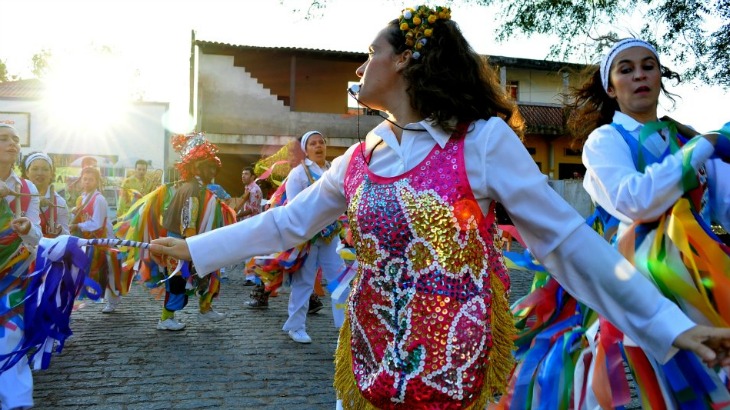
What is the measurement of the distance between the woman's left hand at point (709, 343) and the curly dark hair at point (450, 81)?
33.7 inches

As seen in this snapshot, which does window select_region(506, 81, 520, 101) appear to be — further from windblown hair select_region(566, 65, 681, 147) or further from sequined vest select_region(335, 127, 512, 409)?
sequined vest select_region(335, 127, 512, 409)

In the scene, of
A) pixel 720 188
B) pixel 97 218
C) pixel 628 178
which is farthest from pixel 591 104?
pixel 97 218

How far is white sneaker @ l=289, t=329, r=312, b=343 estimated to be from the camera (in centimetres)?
618

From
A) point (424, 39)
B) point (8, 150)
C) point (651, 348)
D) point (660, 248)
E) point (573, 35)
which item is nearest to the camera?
point (651, 348)

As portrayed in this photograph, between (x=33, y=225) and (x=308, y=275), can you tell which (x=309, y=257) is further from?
(x=33, y=225)

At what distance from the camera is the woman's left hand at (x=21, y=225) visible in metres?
4.45

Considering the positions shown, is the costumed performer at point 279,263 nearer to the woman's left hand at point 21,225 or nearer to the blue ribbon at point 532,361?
the woman's left hand at point 21,225

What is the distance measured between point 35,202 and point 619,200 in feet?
15.1

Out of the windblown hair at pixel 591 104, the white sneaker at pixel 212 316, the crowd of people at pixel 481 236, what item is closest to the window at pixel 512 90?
the crowd of people at pixel 481 236

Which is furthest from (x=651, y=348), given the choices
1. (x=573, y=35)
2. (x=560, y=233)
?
(x=573, y=35)

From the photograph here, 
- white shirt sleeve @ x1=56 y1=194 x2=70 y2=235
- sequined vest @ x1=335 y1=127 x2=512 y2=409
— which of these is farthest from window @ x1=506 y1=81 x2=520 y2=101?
white shirt sleeve @ x1=56 y1=194 x2=70 y2=235

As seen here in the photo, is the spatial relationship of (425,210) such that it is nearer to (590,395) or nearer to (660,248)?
(660,248)

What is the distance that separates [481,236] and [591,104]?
60.4 inches

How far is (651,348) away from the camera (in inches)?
71.3
